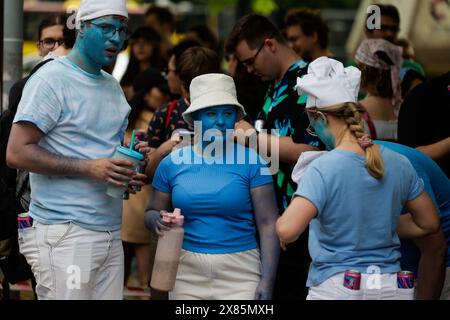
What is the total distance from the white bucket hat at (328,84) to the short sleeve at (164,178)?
32.4 inches

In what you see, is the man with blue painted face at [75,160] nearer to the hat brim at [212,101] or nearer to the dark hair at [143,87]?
the hat brim at [212,101]

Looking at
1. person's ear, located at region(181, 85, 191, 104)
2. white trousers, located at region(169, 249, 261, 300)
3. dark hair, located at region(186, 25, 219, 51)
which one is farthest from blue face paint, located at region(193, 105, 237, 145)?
dark hair, located at region(186, 25, 219, 51)

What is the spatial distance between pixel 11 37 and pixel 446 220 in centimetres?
291

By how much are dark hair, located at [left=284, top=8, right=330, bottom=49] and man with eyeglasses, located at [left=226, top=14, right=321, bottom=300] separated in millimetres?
2820

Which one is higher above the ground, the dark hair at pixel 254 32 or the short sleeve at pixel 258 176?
the dark hair at pixel 254 32

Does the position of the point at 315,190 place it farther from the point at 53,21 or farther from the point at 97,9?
the point at 53,21

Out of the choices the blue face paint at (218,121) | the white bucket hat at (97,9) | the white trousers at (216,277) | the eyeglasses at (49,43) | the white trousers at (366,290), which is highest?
the white bucket hat at (97,9)

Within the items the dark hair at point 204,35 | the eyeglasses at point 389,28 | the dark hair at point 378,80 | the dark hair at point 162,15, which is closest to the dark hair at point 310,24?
the eyeglasses at point 389,28

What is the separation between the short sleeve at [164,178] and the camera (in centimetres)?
496

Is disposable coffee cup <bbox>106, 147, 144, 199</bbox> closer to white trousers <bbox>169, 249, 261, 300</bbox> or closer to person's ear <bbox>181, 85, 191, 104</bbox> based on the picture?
white trousers <bbox>169, 249, 261, 300</bbox>
